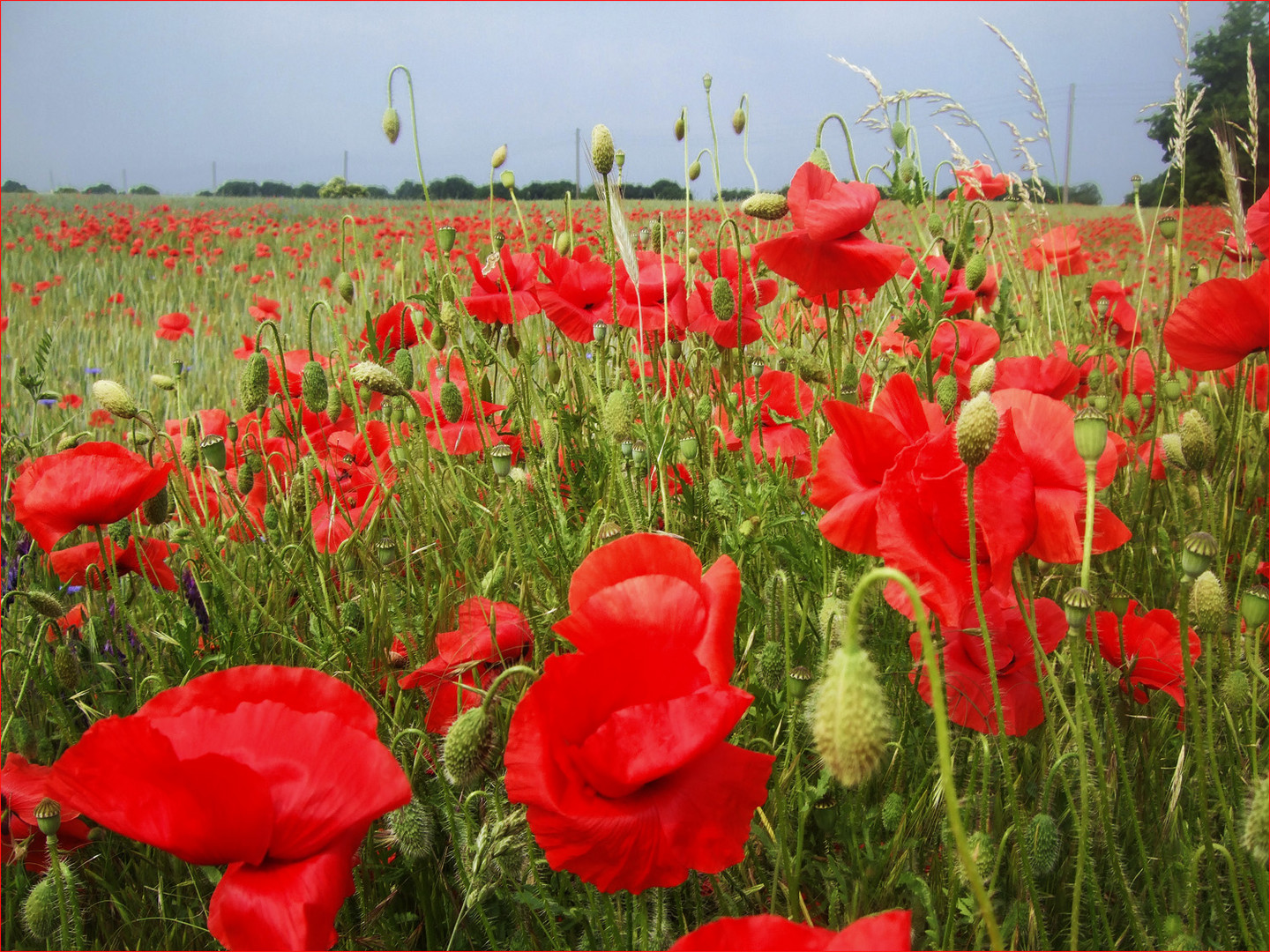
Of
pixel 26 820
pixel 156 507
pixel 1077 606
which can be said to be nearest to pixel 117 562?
pixel 156 507

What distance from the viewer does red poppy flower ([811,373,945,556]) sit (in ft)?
3.01

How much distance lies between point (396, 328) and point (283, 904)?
1707mm

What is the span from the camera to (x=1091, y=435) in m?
0.75

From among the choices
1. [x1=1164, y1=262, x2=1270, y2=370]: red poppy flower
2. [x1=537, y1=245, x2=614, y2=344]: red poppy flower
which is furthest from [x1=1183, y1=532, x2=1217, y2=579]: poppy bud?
[x1=537, y1=245, x2=614, y2=344]: red poppy flower

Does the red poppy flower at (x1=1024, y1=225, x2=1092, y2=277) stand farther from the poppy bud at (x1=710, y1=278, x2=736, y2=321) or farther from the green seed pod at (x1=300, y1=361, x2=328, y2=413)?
the green seed pod at (x1=300, y1=361, x2=328, y2=413)

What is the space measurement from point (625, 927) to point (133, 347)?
4555 millimetres

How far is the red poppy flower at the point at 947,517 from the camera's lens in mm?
819

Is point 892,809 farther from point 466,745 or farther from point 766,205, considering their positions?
point 766,205

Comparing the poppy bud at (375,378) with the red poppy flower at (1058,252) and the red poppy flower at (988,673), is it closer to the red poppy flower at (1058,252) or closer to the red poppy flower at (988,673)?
the red poppy flower at (988,673)

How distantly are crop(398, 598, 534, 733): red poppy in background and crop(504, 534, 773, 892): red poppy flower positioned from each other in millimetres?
367

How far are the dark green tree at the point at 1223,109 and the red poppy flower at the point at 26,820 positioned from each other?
1612mm

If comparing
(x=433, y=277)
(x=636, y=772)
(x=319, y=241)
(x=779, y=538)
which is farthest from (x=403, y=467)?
(x=319, y=241)

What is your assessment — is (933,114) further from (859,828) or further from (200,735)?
(200,735)

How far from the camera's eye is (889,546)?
2.71 feet
